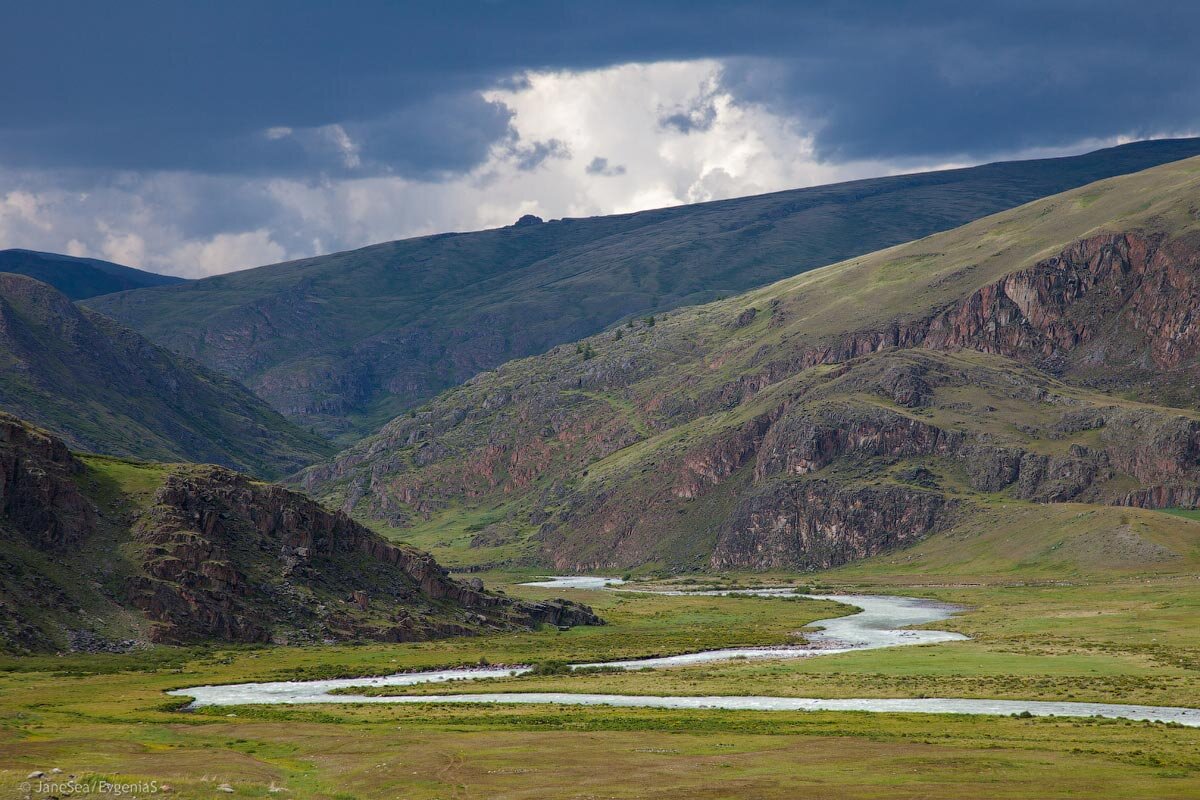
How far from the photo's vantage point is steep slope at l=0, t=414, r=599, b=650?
5753 inches

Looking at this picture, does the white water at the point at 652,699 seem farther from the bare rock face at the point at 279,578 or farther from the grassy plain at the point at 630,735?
the bare rock face at the point at 279,578

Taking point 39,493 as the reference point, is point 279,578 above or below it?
below

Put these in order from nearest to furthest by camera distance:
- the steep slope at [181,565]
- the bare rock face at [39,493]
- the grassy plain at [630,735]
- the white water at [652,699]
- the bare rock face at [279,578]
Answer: the grassy plain at [630,735], the white water at [652,699], the steep slope at [181,565], the bare rock face at [39,493], the bare rock face at [279,578]

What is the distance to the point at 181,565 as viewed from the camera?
6171 inches

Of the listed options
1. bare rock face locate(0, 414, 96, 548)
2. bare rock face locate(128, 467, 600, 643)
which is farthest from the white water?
bare rock face locate(0, 414, 96, 548)

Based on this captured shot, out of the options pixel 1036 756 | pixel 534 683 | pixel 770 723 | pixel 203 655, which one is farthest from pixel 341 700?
pixel 1036 756

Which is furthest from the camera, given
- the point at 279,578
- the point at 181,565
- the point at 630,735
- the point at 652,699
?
the point at 279,578

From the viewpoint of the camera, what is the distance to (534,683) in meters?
131

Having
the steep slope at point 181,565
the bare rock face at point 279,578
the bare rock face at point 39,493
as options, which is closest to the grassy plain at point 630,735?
the steep slope at point 181,565

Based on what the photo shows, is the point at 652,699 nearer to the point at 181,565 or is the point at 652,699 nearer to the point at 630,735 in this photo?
the point at 630,735

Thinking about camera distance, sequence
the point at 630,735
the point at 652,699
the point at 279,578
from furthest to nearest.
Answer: the point at 279,578 → the point at 652,699 → the point at 630,735

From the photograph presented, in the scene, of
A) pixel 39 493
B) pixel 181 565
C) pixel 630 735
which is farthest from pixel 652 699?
pixel 39 493

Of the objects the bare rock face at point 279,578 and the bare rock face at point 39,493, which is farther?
the bare rock face at point 279,578

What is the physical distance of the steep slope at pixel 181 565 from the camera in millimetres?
146125
